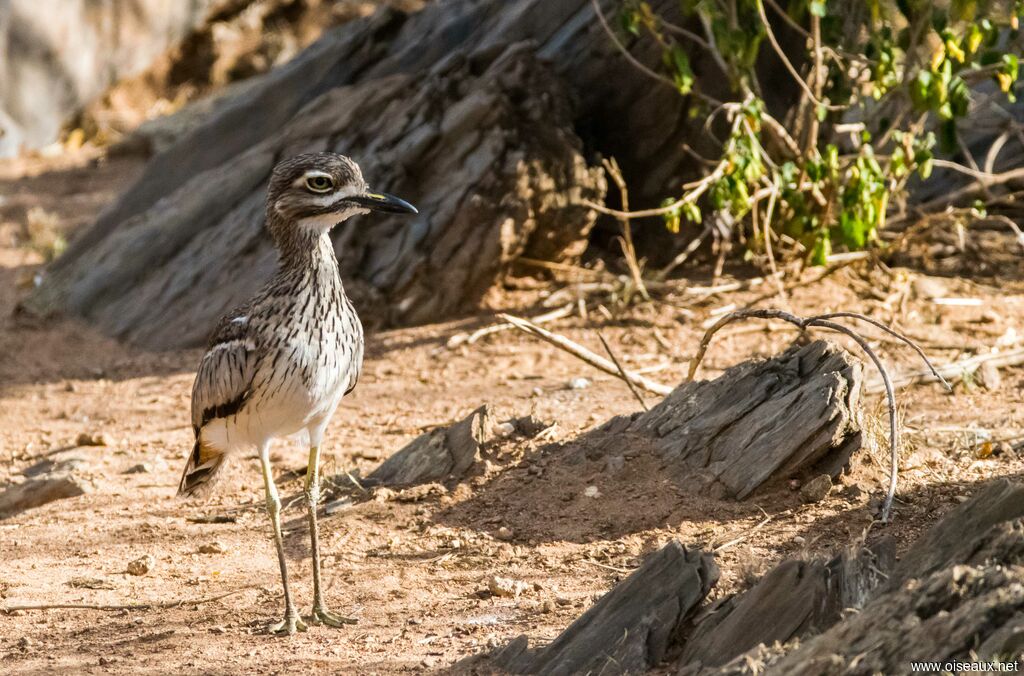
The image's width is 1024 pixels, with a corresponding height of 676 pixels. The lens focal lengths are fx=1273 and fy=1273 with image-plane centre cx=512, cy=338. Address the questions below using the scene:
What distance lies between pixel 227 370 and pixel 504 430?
54.7 inches

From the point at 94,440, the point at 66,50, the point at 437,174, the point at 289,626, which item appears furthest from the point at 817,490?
the point at 66,50

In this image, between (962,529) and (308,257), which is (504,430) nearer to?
(308,257)

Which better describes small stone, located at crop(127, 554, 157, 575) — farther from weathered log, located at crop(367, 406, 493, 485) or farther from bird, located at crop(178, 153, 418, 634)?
weathered log, located at crop(367, 406, 493, 485)

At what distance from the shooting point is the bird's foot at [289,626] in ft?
13.8

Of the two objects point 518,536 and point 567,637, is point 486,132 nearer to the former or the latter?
point 518,536

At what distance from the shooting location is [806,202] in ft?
25.1

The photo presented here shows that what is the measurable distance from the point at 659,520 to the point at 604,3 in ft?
15.4

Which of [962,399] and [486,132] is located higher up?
[486,132]

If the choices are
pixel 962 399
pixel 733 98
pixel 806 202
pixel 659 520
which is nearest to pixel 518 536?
pixel 659 520

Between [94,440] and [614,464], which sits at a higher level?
[614,464]

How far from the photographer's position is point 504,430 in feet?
17.7

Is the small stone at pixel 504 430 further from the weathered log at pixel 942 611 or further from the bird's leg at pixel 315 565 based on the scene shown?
the weathered log at pixel 942 611

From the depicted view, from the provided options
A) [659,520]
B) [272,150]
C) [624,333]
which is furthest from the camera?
[272,150]

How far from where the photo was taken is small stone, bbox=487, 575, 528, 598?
421 cm
